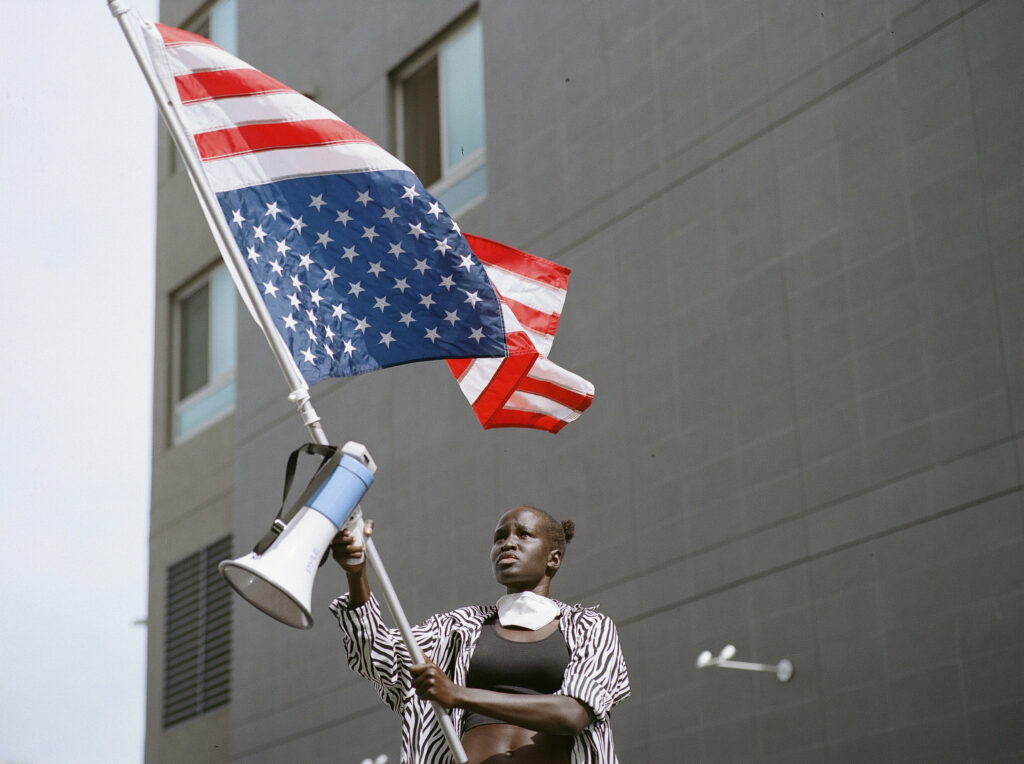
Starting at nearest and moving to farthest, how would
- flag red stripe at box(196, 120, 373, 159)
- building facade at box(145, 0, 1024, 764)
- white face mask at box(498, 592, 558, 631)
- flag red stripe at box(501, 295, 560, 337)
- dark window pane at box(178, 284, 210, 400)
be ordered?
white face mask at box(498, 592, 558, 631) < flag red stripe at box(196, 120, 373, 159) < flag red stripe at box(501, 295, 560, 337) < building facade at box(145, 0, 1024, 764) < dark window pane at box(178, 284, 210, 400)

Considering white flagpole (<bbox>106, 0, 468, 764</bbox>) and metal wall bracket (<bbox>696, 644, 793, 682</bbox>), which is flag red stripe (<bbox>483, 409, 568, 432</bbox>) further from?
metal wall bracket (<bbox>696, 644, 793, 682</bbox>)

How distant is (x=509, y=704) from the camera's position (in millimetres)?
5207

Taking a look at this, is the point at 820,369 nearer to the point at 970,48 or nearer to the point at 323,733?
the point at 970,48

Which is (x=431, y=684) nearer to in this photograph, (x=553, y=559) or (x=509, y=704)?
(x=509, y=704)

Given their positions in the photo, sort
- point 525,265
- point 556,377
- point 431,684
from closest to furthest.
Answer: point 431,684 → point 556,377 → point 525,265

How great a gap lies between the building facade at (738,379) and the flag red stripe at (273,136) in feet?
16.5

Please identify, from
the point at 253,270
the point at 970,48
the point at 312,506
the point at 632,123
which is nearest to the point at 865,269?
the point at 970,48

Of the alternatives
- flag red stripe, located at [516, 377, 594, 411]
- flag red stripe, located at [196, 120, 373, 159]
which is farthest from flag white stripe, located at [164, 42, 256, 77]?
flag red stripe, located at [516, 377, 594, 411]

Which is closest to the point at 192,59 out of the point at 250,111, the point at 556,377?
the point at 250,111

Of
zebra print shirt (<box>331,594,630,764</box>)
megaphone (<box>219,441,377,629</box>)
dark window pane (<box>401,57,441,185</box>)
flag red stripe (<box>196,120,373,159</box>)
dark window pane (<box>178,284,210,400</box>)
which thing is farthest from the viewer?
dark window pane (<box>178,284,210,400</box>)

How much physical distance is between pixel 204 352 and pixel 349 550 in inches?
567

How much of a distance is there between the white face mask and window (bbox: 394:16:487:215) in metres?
9.41

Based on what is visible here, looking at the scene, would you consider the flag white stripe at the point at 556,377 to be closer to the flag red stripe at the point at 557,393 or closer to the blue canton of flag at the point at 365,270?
the flag red stripe at the point at 557,393

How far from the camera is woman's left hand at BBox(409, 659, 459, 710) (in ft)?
16.3
